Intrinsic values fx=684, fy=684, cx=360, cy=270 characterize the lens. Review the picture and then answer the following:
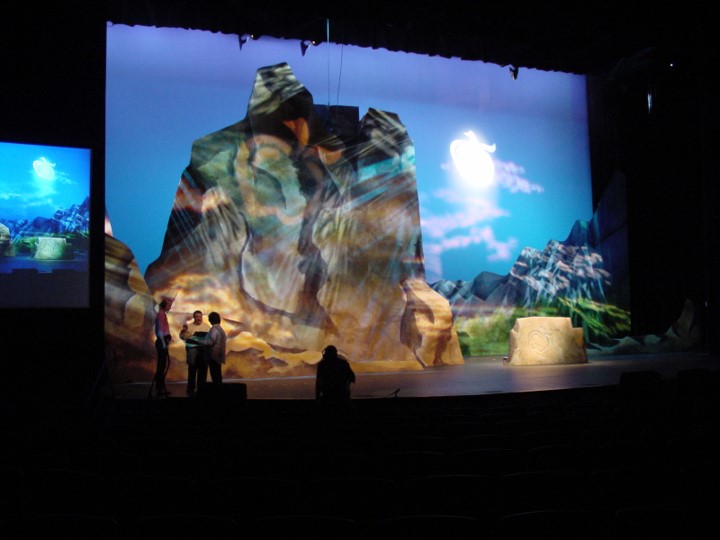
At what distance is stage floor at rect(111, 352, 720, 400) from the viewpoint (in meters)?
8.81

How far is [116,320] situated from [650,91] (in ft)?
Answer: 40.9

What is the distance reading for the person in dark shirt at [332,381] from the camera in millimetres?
6332

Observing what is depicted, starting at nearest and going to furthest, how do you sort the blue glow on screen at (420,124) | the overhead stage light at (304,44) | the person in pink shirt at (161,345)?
the person in pink shirt at (161,345)
the blue glow on screen at (420,124)
the overhead stage light at (304,44)

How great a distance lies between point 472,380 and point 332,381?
4.41 m

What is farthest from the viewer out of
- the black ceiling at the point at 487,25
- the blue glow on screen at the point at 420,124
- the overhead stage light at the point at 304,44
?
the overhead stage light at the point at 304,44

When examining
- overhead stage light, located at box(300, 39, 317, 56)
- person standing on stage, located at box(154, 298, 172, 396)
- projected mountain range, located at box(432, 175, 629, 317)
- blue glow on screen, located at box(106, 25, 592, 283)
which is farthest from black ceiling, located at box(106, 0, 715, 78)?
person standing on stage, located at box(154, 298, 172, 396)

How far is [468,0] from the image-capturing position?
9.16 meters

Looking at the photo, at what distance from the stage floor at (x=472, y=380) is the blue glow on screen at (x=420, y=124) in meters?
2.84

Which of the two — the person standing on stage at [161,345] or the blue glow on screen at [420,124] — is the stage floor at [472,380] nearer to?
the person standing on stage at [161,345]

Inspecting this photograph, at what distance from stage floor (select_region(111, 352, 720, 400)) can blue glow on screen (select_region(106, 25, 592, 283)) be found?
284 cm

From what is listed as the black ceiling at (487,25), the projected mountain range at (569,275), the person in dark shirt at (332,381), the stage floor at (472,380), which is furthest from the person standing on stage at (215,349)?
the projected mountain range at (569,275)

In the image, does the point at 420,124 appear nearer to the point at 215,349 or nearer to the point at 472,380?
the point at 472,380

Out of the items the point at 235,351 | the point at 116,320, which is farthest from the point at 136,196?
the point at 235,351

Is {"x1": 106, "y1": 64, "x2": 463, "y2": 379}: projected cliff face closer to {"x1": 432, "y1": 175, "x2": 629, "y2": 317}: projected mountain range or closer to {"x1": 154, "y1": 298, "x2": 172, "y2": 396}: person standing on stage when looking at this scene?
{"x1": 432, "y1": 175, "x2": 629, "y2": 317}: projected mountain range
